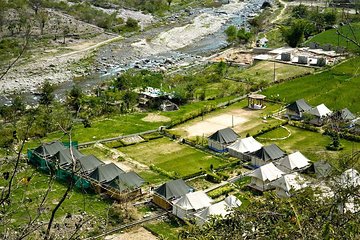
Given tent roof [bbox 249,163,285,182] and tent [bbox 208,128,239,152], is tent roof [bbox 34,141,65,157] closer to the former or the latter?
tent [bbox 208,128,239,152]

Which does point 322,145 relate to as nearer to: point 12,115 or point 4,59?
point 12,115

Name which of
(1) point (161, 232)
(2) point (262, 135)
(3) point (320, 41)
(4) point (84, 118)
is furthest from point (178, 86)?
(1) point (161, 232)

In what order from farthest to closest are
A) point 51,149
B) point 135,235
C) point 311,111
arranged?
point 311,111
point 51,149
point 135,235

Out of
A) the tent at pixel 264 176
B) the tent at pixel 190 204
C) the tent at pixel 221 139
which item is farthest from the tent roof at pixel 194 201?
the tent at pixel 221 139

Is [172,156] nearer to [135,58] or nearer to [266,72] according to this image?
[266,72]

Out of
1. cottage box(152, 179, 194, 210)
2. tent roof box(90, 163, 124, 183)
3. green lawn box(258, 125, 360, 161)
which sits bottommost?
green lawn box(258, 125, 360, 161)

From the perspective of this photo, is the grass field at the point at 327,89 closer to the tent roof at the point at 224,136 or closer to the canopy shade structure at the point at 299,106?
the canopy shade structure at the point at 299,106

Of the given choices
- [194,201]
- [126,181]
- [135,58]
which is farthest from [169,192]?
[135,58]

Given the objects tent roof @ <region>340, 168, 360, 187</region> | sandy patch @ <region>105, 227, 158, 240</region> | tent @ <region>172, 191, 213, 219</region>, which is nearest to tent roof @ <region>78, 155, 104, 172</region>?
tent @ <region>172, 191, 213, 219</region>
